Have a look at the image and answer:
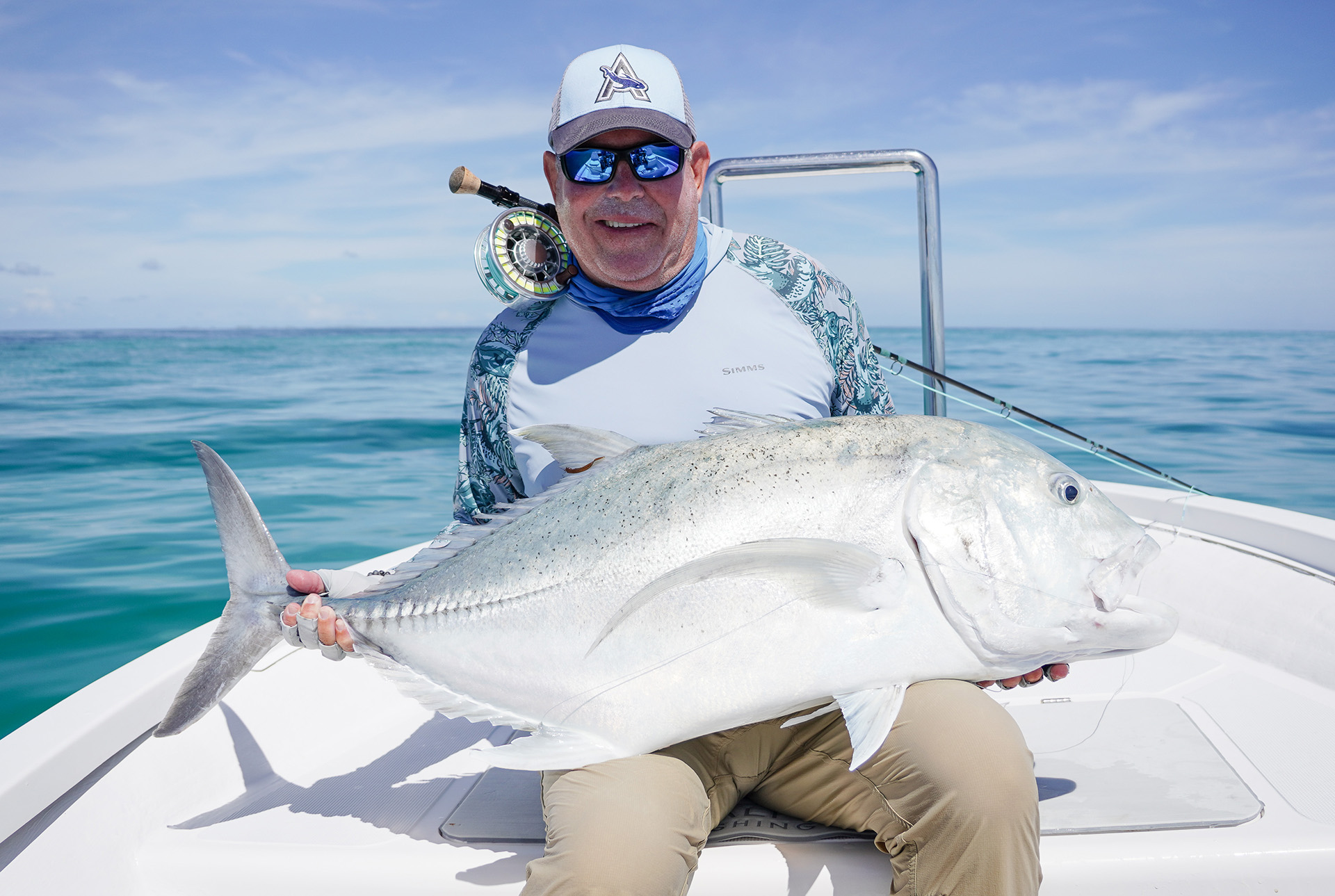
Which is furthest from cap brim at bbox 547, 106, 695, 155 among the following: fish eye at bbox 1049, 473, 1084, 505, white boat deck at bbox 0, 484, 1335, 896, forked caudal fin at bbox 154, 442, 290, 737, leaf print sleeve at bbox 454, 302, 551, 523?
white boat deck at bbox 0, 484, 1335, 896

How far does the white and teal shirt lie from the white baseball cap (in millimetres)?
377

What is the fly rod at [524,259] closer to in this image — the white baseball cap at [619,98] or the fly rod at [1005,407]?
the white baseball cap at [619,98]

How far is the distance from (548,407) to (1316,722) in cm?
215

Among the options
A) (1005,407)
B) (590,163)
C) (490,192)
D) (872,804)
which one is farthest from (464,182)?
(1005,407)

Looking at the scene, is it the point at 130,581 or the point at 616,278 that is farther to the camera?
the point at 130,581

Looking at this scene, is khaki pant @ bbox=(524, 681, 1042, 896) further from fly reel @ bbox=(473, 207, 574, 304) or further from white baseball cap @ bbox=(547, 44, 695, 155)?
white baseball cap @ bbox=(547, 44, 695, 155)

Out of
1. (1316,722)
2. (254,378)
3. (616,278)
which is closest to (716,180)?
(616,278)

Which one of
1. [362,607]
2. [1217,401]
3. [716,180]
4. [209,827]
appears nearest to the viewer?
[362,607]

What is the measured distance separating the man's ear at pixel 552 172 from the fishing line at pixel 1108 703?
184cm

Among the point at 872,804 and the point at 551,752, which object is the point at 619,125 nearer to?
the point at 551,752

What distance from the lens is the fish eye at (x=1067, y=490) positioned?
4.77ft

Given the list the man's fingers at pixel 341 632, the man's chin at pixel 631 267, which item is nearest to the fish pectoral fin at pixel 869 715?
the man's fingers at pixel 341 632

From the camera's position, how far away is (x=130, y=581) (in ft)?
22.0

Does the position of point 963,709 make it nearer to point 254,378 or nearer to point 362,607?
point 362,607
